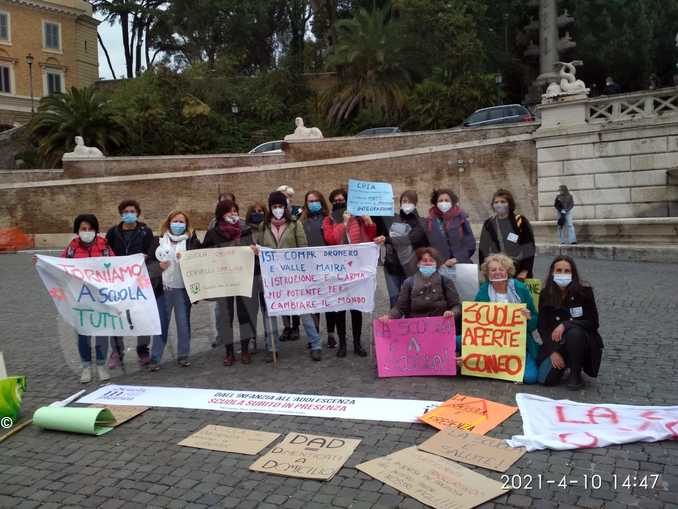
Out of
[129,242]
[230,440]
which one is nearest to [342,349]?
[230,440]

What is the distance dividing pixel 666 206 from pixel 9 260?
2028cm

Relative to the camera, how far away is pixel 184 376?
6.45m

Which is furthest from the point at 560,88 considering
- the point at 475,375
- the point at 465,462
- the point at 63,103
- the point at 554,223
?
the point at 63,103

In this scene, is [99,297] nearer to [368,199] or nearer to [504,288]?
[368,199]

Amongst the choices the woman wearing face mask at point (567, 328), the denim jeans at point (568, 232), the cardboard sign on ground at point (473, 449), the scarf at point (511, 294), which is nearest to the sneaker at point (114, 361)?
the cardboard sign on ground at point (473, 449)

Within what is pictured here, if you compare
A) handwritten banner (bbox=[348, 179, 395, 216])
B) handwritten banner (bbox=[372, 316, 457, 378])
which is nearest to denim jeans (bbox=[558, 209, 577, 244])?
handwritten banner (bbox=[348, 179, 395, 216])

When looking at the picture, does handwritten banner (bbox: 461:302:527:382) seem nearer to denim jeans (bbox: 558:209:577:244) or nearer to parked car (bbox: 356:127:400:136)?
denim jeans (bbox: 558:209:577:244)

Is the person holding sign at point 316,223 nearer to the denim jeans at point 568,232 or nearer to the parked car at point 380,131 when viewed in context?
the denim jeans at point 568,232

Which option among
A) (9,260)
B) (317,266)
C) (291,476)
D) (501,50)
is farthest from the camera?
(501,50)

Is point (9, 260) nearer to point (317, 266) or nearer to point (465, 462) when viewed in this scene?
point (317, 266)

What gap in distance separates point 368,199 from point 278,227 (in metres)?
1.07

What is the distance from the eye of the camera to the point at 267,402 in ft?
18.0

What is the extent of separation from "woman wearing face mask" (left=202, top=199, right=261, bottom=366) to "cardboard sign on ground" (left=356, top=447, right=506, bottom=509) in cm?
296

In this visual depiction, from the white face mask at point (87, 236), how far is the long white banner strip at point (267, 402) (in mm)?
1549
